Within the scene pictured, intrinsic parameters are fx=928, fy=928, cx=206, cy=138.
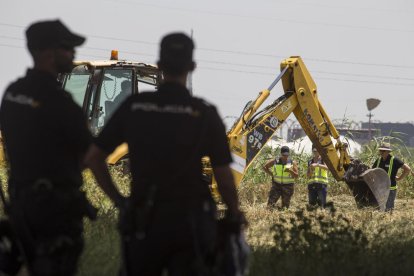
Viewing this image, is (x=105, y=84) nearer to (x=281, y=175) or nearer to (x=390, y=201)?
(x=281, y=175)

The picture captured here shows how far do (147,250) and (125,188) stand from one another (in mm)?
11182

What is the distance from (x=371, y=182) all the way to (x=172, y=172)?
1319cm

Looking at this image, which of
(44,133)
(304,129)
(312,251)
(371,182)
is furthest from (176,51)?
(371,182)

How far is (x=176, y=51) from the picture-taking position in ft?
16.1

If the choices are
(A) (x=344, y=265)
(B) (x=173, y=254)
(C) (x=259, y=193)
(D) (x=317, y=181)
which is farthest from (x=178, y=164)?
(C) (x=259, y=193)

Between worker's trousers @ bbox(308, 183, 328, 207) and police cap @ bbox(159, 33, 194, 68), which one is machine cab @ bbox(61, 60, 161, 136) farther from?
police cap @ bbox(159, 33, 194, 68)

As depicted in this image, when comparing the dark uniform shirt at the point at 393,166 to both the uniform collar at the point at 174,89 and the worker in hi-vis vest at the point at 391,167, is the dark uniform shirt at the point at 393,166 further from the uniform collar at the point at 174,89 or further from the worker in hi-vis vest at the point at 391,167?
the uniform collar at the point at 174,89

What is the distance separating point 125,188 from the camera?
624 inches

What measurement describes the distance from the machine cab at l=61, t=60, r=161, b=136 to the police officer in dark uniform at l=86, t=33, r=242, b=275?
10392 mm

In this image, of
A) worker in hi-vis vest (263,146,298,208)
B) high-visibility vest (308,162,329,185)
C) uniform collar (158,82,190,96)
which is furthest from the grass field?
worker in hi-vis vest (263,146,298,208)

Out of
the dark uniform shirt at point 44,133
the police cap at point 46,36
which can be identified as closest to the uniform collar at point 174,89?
the dark uniform shirt at point 44,133

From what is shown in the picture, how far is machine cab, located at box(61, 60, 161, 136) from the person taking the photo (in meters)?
15.3

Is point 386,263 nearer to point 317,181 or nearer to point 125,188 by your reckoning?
A: point 125,188

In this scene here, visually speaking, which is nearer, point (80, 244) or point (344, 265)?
point (80, 244)
